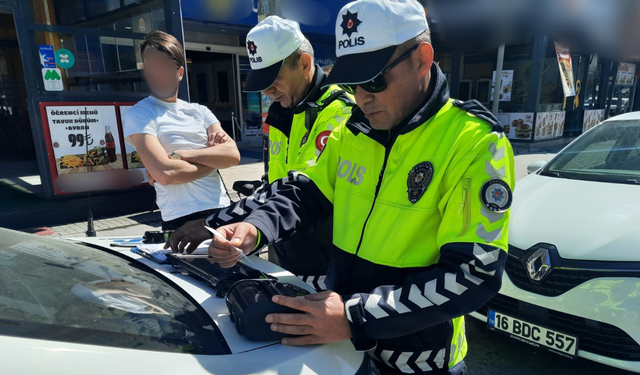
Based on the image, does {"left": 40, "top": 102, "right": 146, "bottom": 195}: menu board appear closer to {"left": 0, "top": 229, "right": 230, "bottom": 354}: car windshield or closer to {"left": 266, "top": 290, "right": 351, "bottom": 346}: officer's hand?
{"left": 0, "top": 229, "right": 230, "bottom": 354}: car windshield

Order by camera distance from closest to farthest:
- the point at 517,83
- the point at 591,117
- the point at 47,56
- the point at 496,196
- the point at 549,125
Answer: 1. the point at 496,196
2. the point at 47,56
3. the point at 517,83
4. the point at 549,125
5. the point at 591,117

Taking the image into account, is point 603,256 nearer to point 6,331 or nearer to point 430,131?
point 430,131

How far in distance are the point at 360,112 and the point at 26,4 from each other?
5418 mm

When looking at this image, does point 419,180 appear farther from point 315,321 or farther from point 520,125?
point 520,125

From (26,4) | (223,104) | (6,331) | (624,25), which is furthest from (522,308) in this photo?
(223,104)

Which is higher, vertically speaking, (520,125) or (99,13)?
(99,13)

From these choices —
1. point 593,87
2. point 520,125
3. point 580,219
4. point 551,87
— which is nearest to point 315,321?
point 580,219

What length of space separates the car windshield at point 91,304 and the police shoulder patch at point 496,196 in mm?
771

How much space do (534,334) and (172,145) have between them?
244 cm

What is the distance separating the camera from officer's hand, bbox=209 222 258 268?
52.0 inches

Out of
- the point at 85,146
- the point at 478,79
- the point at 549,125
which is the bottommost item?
the point at 549,125

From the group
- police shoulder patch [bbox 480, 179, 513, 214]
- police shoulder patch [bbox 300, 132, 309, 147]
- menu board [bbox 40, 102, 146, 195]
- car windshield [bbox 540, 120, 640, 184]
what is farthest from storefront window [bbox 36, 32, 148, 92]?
police shoulder patch [bbox 480, 179, 513, 214]

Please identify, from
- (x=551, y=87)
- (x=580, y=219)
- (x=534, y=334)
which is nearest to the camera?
(x=534, y=334)

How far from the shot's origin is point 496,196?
1055 millimetres
